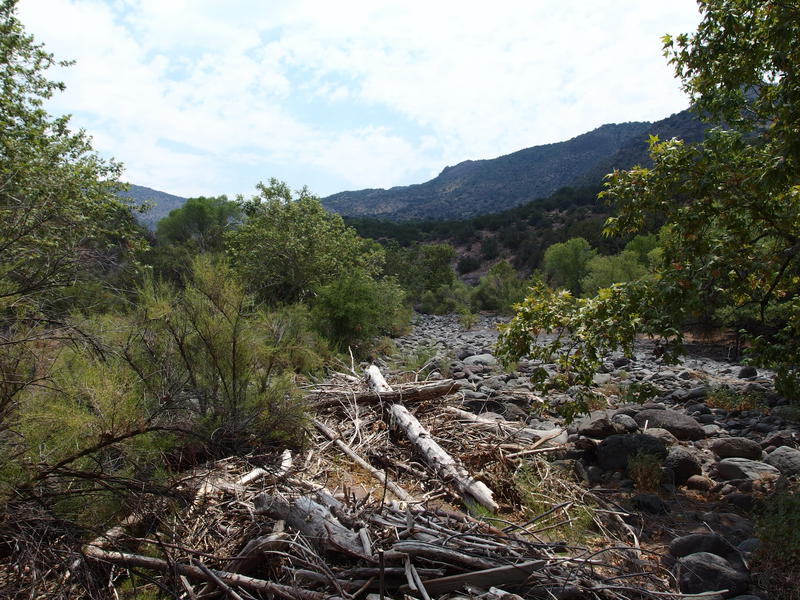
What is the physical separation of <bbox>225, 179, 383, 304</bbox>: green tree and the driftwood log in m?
9.51

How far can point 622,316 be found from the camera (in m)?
4.94

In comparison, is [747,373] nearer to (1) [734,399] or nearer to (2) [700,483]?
(1) [734,399]

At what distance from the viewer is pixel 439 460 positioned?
4590 millimetres

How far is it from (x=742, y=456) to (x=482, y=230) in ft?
184

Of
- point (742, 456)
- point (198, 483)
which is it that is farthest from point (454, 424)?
point (742, 456)

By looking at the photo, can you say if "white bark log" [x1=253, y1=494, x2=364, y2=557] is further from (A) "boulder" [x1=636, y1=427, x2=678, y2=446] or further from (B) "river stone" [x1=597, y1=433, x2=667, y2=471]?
(A) "boulder" [x1=636, y1=427, x2=678, y2=446]

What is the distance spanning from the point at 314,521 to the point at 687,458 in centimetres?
442

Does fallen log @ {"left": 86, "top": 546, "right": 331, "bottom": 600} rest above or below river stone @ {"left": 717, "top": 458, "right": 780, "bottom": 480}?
above

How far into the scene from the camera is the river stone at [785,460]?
523 centimetres

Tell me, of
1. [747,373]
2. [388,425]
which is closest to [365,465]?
[388,425]

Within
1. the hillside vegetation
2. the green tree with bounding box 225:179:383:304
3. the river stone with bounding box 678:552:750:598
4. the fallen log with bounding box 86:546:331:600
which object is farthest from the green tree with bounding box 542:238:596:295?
the fallen log with bounding box 86:546:331:600

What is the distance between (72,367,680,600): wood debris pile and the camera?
2.65 m

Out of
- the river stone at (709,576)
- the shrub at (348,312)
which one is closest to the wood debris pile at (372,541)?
the river stone at (709,576)

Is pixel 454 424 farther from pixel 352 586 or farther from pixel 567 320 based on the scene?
pixel 352 586
